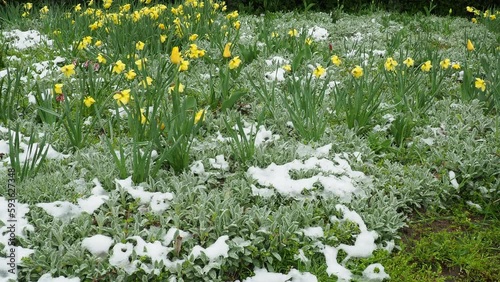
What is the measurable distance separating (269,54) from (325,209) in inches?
87.2

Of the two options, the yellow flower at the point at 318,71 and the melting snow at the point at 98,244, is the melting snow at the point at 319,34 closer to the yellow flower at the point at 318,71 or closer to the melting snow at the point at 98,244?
the yellow flower at the point at 318,71

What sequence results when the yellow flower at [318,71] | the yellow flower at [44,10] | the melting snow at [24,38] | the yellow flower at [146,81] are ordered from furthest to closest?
the yellow flower at [44,10] → the melting snow at [24,38] → the yellow flower at [318,71] → the yellow flower at [146,81]

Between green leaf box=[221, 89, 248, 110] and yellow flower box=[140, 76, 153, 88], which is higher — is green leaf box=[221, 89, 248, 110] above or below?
below

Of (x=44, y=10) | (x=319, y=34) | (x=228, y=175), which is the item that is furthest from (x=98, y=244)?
(x=44, y=10)

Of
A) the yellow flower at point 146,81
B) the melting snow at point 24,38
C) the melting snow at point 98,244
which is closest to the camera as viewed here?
the melting snow at point 98,244

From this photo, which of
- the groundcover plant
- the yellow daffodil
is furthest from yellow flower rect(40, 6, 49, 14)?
the groundcover plant

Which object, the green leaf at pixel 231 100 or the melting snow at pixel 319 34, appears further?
the melting snow at pixel 319 34

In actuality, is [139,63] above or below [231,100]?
above

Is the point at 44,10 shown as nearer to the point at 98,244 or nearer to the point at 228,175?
the point at 228,175

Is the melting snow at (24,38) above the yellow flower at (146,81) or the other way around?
the other way around

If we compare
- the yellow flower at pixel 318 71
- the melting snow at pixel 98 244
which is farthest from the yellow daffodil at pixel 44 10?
the melting snow at pixel 98 244

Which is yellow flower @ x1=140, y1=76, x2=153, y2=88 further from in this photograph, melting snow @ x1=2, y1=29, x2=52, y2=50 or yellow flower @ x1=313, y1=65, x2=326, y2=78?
melting snow @ x1=2, y1=29, x2=52, y2=50

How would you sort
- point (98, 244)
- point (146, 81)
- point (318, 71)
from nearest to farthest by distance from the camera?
point (98, 244)
point (146, 81)
point (318, 71)

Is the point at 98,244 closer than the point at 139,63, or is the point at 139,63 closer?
the point at 98,244
